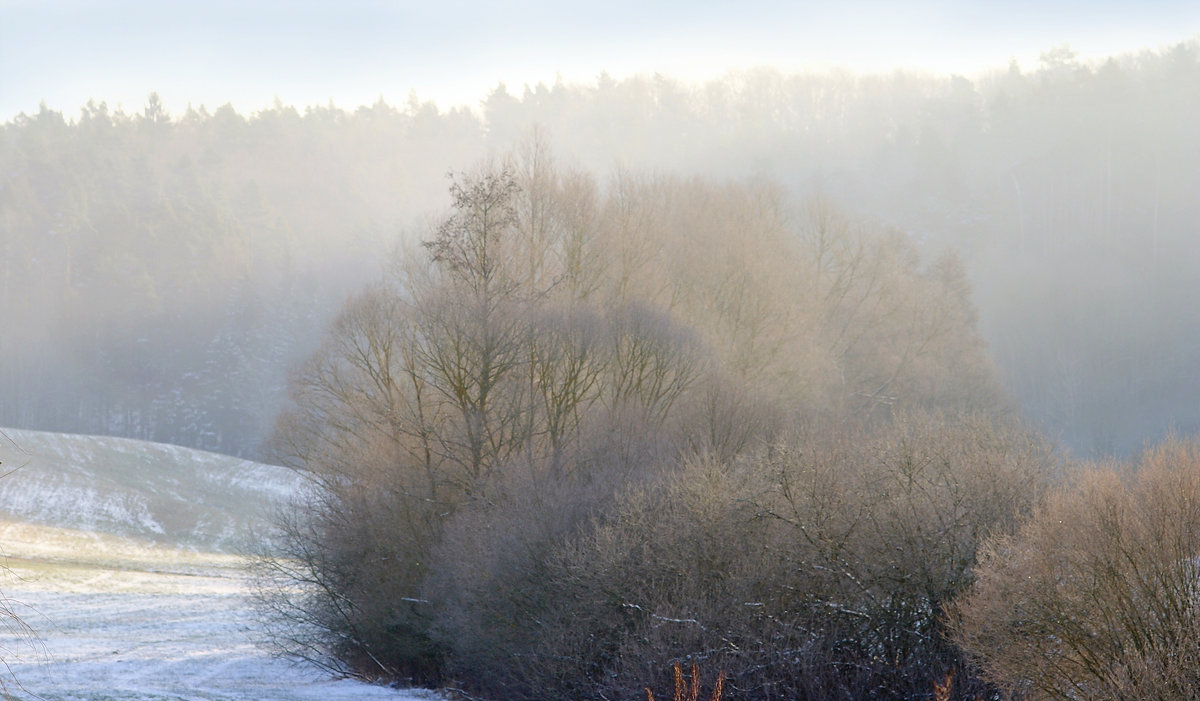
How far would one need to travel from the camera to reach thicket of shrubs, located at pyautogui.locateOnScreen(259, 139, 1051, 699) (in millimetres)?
23562

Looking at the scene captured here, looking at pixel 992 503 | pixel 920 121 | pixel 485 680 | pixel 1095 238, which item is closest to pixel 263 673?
pixel 485 680

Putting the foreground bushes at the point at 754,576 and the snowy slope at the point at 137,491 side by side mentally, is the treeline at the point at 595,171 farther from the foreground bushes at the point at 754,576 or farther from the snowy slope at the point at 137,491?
the foreground bushes at the point at 754,576

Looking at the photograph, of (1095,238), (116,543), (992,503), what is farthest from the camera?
(1095,238)

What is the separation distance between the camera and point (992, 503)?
77.7 ft

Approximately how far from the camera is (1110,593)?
17.2 metres

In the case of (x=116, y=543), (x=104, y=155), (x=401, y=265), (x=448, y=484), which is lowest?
(x=116, y=543)

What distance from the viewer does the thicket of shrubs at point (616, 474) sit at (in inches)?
928

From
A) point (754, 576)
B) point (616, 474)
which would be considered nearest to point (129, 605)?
point (616, 474)

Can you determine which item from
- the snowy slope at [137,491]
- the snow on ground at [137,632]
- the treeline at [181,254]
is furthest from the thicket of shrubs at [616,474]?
the treeline at [181,254]

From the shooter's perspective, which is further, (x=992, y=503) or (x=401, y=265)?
(x=401, y=265)

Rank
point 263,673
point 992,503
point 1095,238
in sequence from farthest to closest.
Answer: point 1095,238 < point 263,673 < point 992,503

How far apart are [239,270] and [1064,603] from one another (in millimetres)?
103713

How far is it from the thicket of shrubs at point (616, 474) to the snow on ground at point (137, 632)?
2496 millimetres

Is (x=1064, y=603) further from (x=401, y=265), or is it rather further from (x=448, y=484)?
(x=401, y=265)
